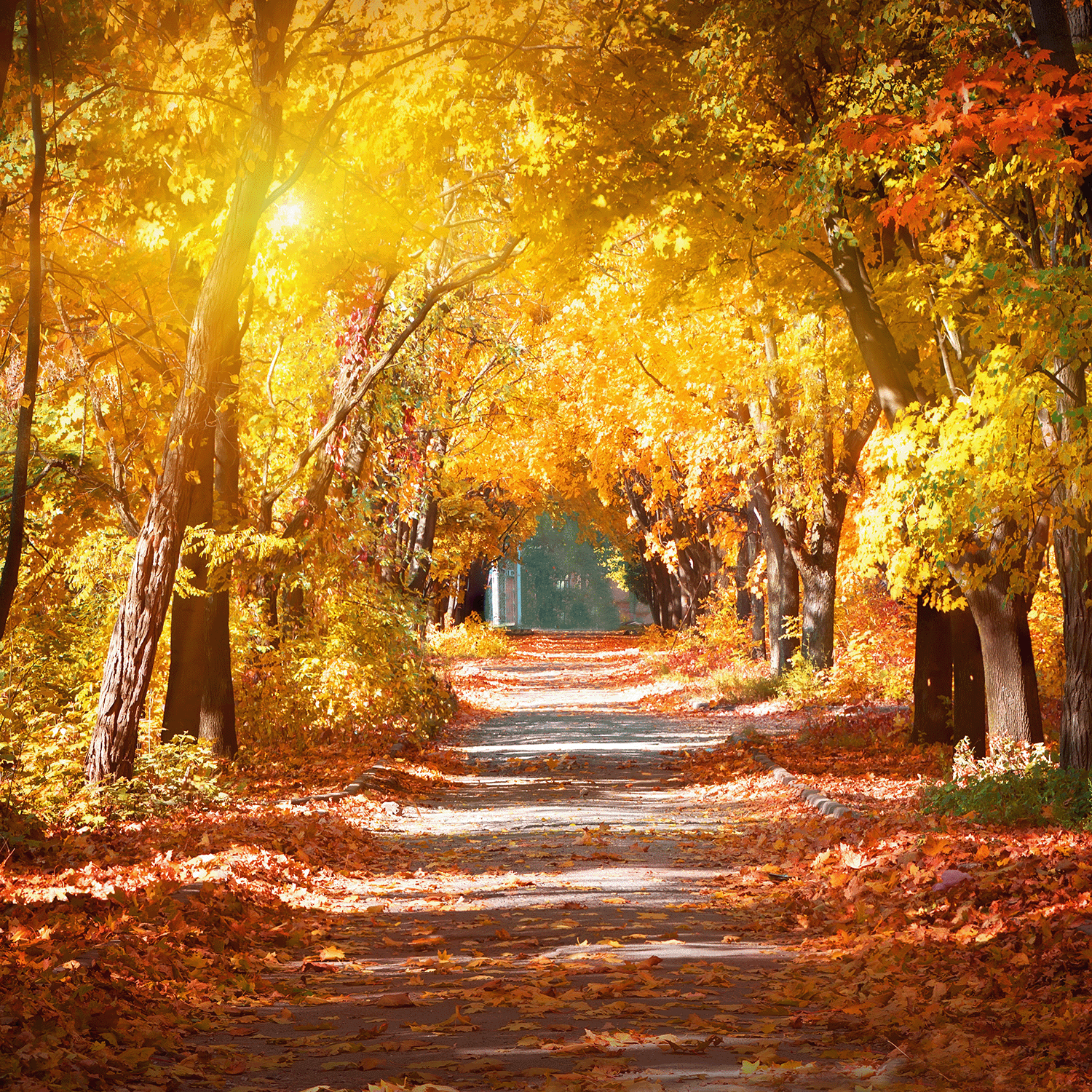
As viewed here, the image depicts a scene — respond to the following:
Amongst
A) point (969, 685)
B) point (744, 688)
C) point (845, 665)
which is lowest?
point (744, 688)

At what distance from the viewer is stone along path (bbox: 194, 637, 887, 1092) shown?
202 inches

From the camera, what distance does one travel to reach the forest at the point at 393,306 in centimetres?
1079

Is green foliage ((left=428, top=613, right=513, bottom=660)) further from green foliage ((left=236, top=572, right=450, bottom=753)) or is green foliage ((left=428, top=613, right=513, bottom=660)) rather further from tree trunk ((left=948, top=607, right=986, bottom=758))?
tree trunk ((left=948, top=607, right=986, bottom=758))

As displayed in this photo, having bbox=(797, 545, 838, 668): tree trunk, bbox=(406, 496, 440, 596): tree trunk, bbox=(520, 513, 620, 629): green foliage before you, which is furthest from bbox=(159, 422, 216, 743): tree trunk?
bbox=(520, 513, 620, 629): green foliage

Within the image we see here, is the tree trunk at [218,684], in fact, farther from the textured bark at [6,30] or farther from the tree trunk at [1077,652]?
the tree trunk at [1077,652]

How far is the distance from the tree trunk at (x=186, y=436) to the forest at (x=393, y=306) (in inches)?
1.3

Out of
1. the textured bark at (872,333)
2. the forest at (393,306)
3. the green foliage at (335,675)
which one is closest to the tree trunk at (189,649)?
the forest at (393,306)

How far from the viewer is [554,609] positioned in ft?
373

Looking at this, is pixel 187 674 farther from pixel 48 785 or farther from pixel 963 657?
pixel 963 657

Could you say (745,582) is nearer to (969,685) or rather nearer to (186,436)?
(969,685)

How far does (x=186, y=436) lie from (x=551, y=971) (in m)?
7.14

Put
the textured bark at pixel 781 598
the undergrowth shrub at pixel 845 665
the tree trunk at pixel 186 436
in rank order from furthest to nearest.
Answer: the textured bark at pixel 781 598 → the undergrowth shrub at pixel 845 665 → the tree trunk at pixel 186 436

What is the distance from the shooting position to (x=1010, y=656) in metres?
13.3

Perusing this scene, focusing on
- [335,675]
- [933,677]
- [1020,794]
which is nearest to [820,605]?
[933,677]
